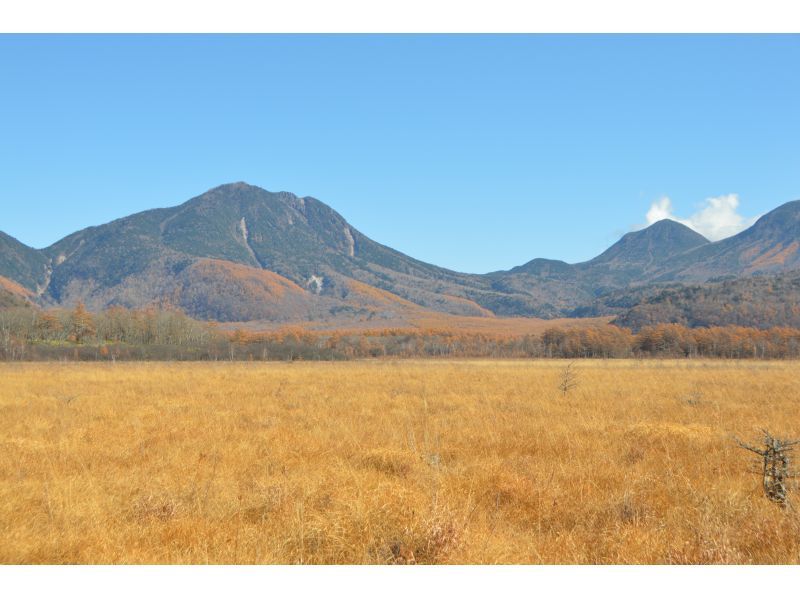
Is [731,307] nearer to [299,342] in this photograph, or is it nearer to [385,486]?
[299,342]

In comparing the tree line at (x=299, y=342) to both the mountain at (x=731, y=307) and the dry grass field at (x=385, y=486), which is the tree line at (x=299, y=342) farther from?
the dry grass field at (x=385, y=486)

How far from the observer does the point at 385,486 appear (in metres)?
7.19

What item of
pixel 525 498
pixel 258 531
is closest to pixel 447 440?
pixel 525 498

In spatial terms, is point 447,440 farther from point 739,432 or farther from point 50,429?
point 50,429

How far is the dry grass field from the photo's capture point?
5.57m

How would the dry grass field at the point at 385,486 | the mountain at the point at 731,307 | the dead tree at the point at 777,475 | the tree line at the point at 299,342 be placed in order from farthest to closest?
the mountain at the point at 731,307 < the tree line at the point at 299,342 < the dead tree at the point at 777,475 < the dry grass field at the point at 385,486

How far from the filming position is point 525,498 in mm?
7445

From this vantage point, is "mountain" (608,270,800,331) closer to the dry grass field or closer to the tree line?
the tree line

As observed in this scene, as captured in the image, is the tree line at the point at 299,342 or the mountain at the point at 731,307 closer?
the tree line at the point at 299,342

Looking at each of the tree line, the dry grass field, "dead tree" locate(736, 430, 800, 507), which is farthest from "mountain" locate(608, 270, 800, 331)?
"dead tree" locate(736, 430, 800, 507)

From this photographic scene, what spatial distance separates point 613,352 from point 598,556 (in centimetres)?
11323

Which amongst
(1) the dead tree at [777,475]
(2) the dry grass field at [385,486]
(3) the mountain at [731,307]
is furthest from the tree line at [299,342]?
(1) the dead tree at [777,475]

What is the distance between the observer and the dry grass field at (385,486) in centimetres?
557

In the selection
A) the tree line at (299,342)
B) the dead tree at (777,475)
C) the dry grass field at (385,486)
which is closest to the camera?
the dry grass field at (385,486)
